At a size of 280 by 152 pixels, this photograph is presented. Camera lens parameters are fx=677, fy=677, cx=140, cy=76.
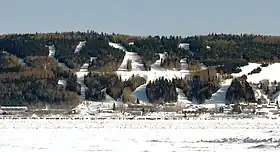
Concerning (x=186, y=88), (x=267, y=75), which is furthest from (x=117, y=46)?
(x=267, y=75)

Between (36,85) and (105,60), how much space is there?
25.9 metres

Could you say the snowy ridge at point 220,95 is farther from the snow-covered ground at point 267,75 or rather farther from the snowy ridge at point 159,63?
the snowy ridge at point 159,63

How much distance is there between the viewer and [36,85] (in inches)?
5153

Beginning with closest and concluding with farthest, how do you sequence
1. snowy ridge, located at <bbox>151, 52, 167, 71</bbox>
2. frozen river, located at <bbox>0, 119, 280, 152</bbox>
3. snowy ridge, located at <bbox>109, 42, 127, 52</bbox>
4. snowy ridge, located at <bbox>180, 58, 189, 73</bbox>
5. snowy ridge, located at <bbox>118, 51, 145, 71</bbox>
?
frozen river, located at <bbox>0, 119, 280, 152</bbox>
snowy ridge, located at <bbox>118, 51, 145, 71</bbox>
snowy ridge, located at <bbox>151, 52, 167, 71</bbox>
snowy ridge, located at <bbox>180, 58, 189, 73</bbox>
snowy ridge, located at <bbox>109, 42, 127, 52</bbox>

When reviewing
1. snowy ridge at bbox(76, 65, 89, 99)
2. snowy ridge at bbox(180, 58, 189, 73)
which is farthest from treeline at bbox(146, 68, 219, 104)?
snowy ridge at bbox(76, 65, 89, 99)

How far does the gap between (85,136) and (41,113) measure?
56506mm

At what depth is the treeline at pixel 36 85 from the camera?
419 ft

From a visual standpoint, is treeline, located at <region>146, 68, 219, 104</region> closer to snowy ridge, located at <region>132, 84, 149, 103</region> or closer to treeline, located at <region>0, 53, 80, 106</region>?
snowy ridge, located at <region>132, 84, 149, 103</region>

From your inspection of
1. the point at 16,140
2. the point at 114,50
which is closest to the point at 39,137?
the point at 16,140

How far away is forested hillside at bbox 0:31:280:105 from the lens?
129500 millimetres

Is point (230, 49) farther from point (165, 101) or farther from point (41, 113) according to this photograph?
point (41, 113)

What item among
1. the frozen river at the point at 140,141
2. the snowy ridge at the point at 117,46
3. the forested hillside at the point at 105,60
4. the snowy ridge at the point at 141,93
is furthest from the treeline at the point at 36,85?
the frozen river at the point at 140,141

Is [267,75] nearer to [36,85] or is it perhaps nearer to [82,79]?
[82,79]

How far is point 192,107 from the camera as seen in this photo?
118 metres
